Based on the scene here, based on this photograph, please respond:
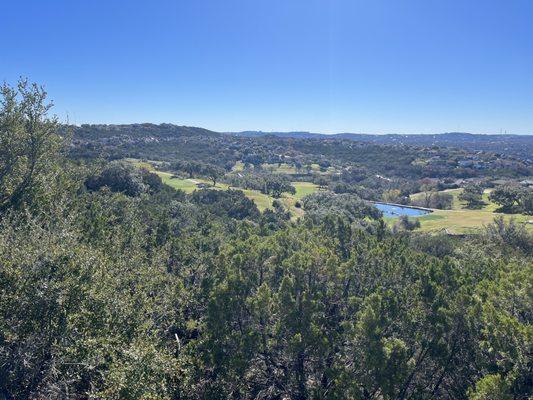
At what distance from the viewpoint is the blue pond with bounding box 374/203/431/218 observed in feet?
325

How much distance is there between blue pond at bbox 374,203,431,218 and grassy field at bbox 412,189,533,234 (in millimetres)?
3861

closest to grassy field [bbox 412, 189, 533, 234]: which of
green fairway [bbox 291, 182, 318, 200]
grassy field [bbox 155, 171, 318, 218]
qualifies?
grassy field [bbox 155, 171, 318, 218]

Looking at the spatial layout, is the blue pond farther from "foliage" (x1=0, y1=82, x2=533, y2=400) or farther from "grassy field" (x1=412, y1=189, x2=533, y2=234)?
"foliage" (x1=0, y1=82, x2=533, y2=400)

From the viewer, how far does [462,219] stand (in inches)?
3460

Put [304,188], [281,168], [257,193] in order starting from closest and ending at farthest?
[257,193], [304,188], [281,168]

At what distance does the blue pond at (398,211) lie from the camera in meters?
99.0

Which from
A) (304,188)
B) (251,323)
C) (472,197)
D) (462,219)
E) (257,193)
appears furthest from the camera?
(304,188)

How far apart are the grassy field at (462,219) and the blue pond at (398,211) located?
3.86 meters

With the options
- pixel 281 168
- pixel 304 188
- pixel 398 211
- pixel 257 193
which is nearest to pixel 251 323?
pixel 257 193

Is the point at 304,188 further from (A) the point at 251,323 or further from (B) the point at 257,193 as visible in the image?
(A) the point at 251,323

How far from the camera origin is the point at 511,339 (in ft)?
52.1

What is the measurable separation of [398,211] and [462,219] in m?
20.1

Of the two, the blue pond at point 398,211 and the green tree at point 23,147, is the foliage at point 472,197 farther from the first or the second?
the green tree at point 23,147

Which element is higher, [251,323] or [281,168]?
[251,323]
